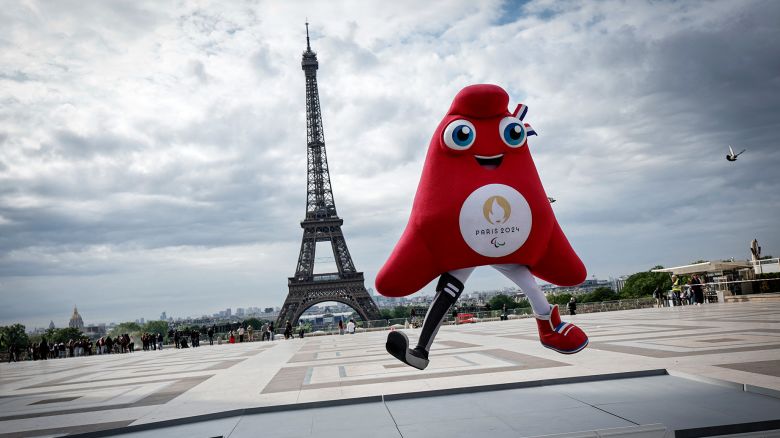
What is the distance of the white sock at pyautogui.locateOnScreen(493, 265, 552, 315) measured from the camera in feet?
14.0

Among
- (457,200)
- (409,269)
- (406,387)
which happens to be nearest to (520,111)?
(457,200)

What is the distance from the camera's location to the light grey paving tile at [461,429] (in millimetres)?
4367

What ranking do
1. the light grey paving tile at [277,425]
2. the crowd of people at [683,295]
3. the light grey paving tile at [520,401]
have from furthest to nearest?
the crowd of people at [683,295]
the light grey paving tile at [520,401]
the light grey paving tile at [277,425]

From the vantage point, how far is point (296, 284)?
136 ft

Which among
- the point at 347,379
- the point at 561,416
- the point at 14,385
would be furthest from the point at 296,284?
the point at 561,416

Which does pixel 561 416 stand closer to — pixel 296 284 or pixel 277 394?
pixel 277 394

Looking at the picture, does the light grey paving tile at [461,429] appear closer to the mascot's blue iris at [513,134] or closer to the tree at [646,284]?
the mascot's blue iris at [513,134]

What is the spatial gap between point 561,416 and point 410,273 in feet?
6.85

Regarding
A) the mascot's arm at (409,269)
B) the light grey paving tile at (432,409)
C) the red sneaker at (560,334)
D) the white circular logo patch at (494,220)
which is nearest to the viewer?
the white circular logo patch at (494,220)

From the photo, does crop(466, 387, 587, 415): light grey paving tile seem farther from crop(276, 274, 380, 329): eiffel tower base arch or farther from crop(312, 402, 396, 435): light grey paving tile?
crop(276, 274, 380, 329): eiffel tower base arch

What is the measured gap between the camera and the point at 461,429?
4.57 m

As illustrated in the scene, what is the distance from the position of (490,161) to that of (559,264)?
1062 millimetres

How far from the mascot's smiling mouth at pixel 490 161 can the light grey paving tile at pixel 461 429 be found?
84.8 inches

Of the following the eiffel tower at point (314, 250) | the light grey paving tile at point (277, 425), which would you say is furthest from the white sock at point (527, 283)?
the eiffel tower at point (314, 250)
